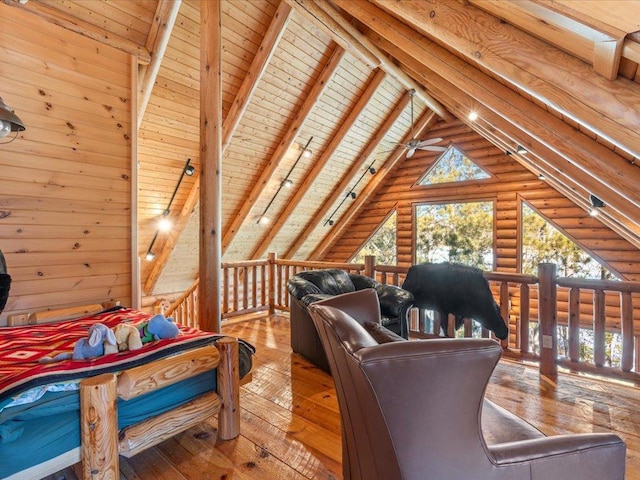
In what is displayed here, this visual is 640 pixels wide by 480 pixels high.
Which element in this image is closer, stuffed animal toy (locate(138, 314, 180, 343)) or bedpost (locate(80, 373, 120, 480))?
bedpost (locate(80, 373, 120, 480))

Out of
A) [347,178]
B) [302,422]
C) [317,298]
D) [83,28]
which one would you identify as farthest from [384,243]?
[83,28]

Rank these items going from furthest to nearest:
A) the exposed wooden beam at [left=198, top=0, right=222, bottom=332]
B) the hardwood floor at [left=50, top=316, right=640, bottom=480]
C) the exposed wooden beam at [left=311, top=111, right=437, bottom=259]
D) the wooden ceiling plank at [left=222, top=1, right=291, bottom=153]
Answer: the exposed wooden beam at [left=311, top=111, right=437, bottom=259] < the wooden ceiling plank at [left=222, top=1, right=291, bottom=153] < the exposed wooden beam at [left=198, top=0, right=222, bottom=332] < the hardwood floor at [left=50, top=316, right=640, bottom=480]

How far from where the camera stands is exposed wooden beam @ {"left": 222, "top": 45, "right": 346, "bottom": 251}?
4.66 m

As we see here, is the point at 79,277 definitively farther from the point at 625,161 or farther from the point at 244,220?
the point at 625,161

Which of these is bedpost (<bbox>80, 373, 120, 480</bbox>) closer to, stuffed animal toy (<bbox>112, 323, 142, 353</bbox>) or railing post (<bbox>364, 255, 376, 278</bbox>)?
stuffed animal toy (<bbox>112, 323, 142, 353</bbox>)

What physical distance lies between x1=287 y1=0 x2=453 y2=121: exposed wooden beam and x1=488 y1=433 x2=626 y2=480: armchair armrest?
13.3 ft

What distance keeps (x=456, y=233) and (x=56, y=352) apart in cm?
673

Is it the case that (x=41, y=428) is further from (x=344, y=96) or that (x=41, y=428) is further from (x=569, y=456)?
(x=344, y=96)

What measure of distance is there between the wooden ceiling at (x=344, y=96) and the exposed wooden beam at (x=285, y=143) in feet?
0.09

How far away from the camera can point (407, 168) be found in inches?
294

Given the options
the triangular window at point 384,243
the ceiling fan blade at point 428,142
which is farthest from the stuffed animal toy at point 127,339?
the triangular window at point 384,243

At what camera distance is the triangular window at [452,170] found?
21.7ft

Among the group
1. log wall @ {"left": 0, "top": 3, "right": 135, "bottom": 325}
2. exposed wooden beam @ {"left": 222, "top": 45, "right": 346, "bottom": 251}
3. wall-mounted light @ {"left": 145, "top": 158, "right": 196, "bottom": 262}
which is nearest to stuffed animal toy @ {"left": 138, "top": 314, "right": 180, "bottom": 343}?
log wall @ {"left": 0, "top": 3, "right": 135, "bottom": 325}

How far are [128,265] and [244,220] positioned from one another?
2965 millimetres
